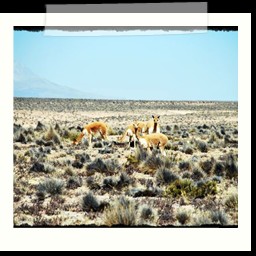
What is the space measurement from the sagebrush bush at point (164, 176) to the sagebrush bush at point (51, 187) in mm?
1245

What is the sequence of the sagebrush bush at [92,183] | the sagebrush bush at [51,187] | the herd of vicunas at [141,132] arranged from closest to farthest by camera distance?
the sagebrush bush at [51,187] → the sagebrush bush at [92,183] → the herd of vicunas at [141,132]

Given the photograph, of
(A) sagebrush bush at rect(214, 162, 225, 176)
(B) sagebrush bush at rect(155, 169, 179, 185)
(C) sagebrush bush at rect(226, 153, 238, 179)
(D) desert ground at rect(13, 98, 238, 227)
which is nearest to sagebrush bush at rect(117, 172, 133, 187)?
(D) desert ground at rect(13, 98, 238, 227)

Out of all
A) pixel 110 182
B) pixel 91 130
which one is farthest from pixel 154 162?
pixel 91 130

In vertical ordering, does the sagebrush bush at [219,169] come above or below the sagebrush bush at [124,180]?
above

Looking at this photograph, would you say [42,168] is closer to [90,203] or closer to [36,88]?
[90,203]

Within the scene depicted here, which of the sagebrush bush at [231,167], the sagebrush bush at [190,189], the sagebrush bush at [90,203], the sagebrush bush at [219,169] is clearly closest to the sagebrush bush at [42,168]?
the sagebrush bush at [90,203]

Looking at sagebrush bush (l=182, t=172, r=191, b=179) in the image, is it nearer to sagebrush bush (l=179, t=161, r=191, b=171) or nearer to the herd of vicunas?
sagebrush bush (l=179, t=161, r=191, b=171)

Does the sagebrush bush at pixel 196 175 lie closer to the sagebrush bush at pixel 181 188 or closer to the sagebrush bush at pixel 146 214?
the sagebrush bush at pixel 181 188

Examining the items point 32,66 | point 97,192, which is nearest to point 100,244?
point 97,192

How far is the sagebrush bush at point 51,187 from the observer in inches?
389

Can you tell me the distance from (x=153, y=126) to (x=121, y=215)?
49.4 inches

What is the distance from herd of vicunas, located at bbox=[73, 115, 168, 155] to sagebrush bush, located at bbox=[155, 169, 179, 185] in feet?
0.85

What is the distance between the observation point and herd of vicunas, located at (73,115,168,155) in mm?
10078
